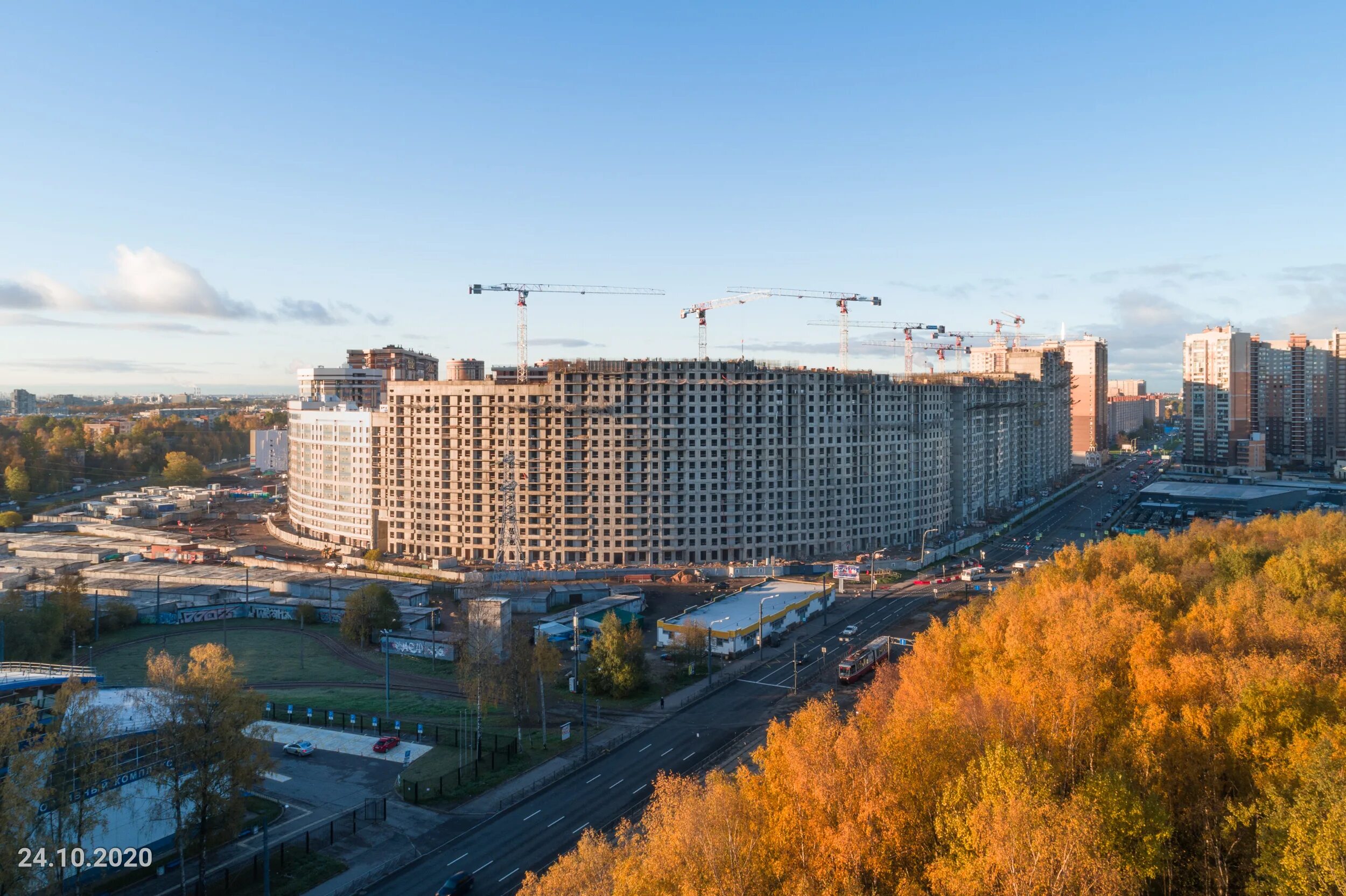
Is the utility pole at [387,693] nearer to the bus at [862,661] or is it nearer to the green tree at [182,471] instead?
the bus at [862,661]

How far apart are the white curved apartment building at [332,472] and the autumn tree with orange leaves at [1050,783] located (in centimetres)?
8470

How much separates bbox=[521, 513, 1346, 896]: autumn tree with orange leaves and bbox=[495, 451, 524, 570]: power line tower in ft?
195

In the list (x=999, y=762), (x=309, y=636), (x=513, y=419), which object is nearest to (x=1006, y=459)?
(x=513, y=419)

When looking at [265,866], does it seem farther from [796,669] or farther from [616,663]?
[796,669]

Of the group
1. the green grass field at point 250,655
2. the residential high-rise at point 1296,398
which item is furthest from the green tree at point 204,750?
the residential high-rise at point 1296,398

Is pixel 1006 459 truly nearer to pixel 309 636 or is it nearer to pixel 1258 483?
pixel 1258 483

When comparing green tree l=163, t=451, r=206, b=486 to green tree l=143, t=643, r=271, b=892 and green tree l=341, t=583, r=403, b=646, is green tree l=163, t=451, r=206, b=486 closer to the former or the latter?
green tree l=341, t=583, r=403, b=646

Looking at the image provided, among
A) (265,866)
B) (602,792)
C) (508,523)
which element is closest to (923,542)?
(508,523)

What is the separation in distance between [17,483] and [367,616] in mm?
126757

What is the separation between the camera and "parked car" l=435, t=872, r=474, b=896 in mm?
32375

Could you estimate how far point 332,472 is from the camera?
4577 inches

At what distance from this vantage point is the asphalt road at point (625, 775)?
114 ft

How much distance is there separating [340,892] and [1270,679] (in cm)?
3804

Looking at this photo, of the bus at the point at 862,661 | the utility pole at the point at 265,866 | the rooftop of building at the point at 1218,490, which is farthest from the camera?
the rooftop of building at the point at 1218,490
